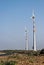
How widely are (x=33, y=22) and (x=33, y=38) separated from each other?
3.95 metres

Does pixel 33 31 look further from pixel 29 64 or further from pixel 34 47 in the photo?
pixel 29 64

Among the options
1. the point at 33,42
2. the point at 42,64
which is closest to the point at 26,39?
the point at 33,42

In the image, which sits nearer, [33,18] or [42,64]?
[42,64]

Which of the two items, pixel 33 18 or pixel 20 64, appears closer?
pixel 20 64

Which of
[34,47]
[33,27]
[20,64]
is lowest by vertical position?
[20,64]

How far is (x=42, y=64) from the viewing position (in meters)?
27.6

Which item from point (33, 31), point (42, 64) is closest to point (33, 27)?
point (33, 31)

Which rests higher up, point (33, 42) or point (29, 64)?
point (33, 42)

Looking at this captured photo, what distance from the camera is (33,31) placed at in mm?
61469

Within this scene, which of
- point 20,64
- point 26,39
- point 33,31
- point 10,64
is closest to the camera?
point 10,64

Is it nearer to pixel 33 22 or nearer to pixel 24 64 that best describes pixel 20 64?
pixel 24 64

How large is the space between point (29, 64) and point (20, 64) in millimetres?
977

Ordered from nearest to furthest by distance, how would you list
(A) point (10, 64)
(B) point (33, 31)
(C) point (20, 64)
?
1. (A) point (10, 64)
2. (C) point (20, 64)
3. (B) point (33, 31)

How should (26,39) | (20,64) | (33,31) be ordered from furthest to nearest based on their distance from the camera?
(26,39)
(33,31)
(20,64)
